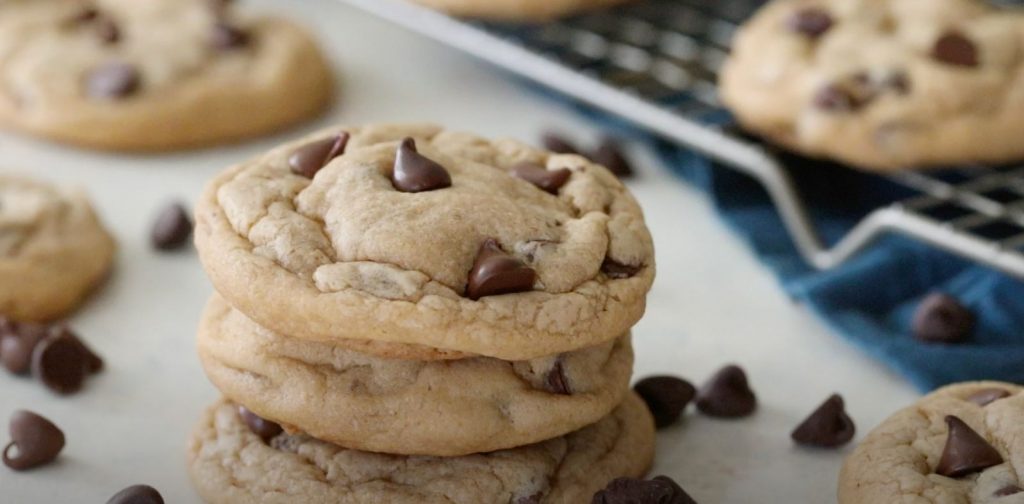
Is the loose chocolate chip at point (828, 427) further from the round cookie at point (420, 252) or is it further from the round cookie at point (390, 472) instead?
the round cookie at point (420, 252)

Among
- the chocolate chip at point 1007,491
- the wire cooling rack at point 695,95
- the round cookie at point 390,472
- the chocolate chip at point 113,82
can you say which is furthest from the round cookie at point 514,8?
the chocolate chip at point 1007,491

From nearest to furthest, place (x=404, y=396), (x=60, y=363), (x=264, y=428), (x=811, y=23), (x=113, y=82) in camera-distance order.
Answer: (x=404, y=396) < (x=264, y=428) < (x=60, y=363) < (x=811, y=23) < (x=113, y=82)

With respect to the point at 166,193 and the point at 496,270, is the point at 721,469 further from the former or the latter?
the point at 166,193

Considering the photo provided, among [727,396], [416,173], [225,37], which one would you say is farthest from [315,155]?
[225,37]

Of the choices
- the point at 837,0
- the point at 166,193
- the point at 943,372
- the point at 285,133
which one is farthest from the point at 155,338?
the point at 837,0

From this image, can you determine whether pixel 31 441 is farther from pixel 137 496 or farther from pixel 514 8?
pixel 514 8

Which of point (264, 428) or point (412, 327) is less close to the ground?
point (412, 327)
